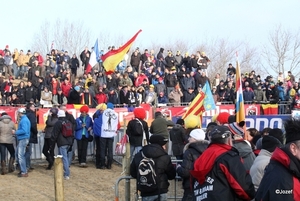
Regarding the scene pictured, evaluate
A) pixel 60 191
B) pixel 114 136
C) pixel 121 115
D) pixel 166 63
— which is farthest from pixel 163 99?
pixel 60 191

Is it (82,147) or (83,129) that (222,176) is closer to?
(83,129)

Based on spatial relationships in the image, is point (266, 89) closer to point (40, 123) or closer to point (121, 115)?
point (121, 115)

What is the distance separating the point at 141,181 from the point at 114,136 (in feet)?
31.0

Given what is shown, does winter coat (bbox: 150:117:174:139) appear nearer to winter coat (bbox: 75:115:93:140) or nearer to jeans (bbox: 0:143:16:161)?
winter coat (bbox: 75:115:93:140)

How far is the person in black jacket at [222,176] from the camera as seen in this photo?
5.21 m

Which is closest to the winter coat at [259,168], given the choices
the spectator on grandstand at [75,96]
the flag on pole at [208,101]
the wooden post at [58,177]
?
the wooden post at [58,177]

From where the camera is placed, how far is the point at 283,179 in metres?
4.04

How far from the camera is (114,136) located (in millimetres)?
17172

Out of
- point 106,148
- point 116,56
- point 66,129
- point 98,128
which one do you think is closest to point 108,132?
point 98,128

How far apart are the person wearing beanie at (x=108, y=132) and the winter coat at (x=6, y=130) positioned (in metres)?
2.80

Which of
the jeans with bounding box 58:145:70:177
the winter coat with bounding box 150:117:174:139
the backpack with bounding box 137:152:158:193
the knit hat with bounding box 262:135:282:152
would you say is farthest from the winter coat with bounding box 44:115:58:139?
the knit hat with bounding box 262:135:282:152

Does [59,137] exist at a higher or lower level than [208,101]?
lower

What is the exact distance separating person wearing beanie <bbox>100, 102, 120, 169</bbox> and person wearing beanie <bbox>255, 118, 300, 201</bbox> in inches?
478

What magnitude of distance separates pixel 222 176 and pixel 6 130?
1087 cm
